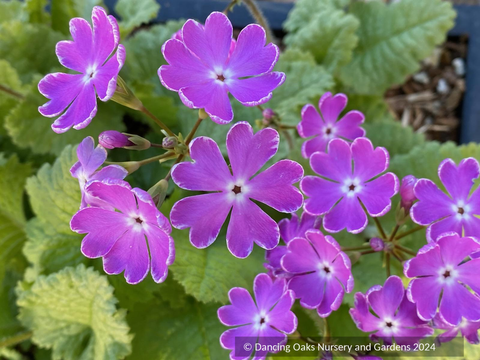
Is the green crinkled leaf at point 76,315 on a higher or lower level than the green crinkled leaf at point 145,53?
lower

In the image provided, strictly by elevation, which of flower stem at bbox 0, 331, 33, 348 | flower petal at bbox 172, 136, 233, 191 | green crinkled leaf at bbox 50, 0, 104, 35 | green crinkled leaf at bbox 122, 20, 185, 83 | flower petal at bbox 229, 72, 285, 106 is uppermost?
green crinkled leaf at bbox 50, 0, 104, 35

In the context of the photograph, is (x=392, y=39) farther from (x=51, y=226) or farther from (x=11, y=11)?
(x=11, y=11)

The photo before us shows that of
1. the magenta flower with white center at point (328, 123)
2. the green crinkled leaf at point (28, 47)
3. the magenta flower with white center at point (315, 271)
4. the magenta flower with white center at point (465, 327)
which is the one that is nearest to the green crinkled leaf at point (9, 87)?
the green crinkled leaf at point (28, 47)

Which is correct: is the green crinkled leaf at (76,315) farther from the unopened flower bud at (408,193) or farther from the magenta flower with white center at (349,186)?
the unopened flower bud at (408,193)

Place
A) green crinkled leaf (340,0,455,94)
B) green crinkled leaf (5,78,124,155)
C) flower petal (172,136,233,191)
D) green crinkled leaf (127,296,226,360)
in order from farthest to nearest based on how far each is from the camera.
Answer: green crinkled leaf (340,0,455,94) → green crinkled leaf (5,78,124,155) → green crinkled leaf (127,296,226,360) → flower petal (172,136,233,191)

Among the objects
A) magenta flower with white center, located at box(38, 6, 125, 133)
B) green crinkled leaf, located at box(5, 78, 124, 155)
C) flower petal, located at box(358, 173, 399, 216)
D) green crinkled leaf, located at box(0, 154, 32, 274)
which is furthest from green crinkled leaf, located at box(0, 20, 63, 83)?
flower petal, located at box(358, 173, 399, 216)

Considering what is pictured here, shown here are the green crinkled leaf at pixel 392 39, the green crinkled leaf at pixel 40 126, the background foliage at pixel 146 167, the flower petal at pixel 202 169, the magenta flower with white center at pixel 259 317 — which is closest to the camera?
the flower petal at pixel 202 169

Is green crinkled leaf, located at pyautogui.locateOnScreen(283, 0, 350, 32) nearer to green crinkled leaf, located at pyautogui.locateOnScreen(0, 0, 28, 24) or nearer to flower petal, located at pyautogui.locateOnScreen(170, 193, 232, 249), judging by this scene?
green crinkled leaf, located at pyautogui.locateOnScreen(0, 0, 28, 24)

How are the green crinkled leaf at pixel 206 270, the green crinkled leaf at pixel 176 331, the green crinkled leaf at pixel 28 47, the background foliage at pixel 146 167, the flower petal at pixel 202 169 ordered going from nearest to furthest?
the flower petal at pixel 202 169 → the green crinkled leaf at pixel 206 270 → the background foliage at pixel 146 167 → the green crinkled leaf at pixel 176 331 → the green crinkled leaf at pixel 28 47
